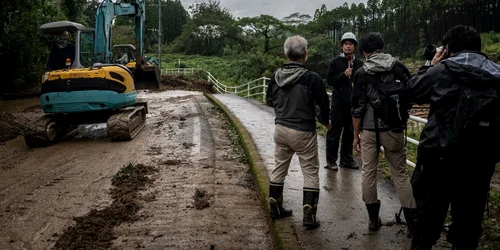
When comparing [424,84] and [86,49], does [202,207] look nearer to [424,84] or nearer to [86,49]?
[424,84]

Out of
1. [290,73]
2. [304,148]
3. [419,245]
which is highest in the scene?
[290,73]

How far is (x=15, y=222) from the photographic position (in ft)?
15.6

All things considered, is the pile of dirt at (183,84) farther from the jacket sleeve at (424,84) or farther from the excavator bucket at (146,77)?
the jacket sleeve at (424,84)

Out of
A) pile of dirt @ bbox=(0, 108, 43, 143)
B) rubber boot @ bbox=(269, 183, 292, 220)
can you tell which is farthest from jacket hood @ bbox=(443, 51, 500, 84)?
pile of dirt @ bbox=(0, 108, 43, 143)

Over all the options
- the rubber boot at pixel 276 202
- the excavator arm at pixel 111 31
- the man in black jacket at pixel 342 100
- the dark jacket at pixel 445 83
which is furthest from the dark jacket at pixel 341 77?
the excavator arm at pixel 111 31

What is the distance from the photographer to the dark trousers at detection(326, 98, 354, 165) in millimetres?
6355

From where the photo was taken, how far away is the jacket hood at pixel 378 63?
13.2 ft

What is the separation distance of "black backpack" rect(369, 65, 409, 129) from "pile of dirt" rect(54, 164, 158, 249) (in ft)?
8.80

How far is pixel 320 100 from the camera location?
4.48 metres

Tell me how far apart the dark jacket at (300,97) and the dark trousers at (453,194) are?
1279mm

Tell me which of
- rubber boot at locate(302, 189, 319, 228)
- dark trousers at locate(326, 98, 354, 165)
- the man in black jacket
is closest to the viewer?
rubber boot at locate(302, 189, 319, 228)

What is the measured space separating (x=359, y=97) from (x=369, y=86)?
0.55 feet

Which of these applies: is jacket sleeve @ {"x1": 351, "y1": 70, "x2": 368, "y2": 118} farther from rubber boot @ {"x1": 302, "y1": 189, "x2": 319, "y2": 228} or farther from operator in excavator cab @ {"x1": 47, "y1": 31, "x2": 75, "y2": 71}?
operator in excavator cab @ {"x1": 47, "y1": 31, "x2": 75, "y2": 71}

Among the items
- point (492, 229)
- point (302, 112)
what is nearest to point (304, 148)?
point (302, 112)
